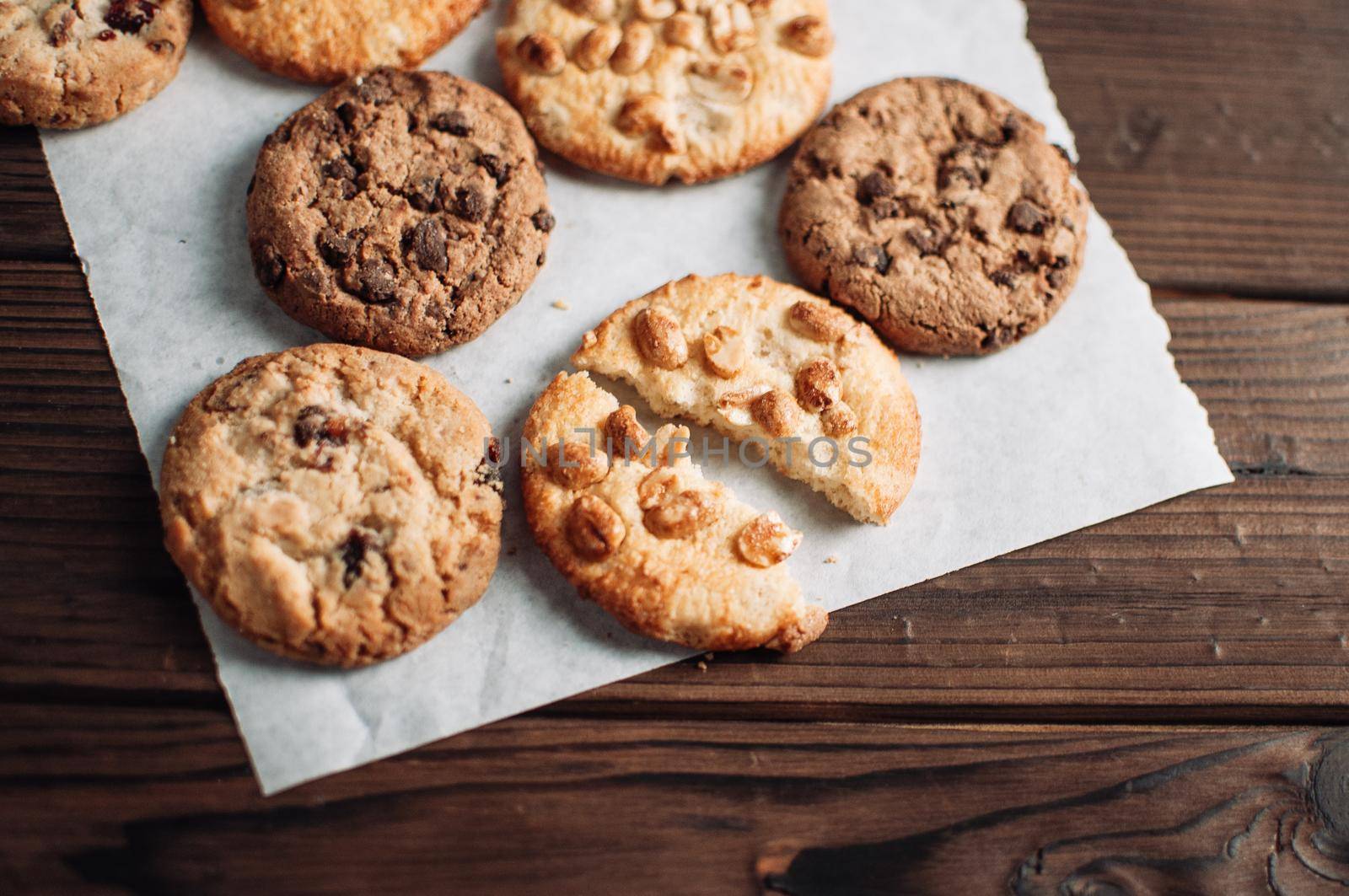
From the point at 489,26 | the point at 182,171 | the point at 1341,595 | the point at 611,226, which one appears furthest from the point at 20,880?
the point at 1341,595

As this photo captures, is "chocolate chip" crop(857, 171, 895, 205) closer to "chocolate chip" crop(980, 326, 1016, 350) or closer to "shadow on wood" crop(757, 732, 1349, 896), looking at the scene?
"chocolate chip" crop(980, 326, 1016, 350)

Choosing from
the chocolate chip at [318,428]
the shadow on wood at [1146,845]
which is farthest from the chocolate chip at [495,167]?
the shadow on wood at [1146,845]

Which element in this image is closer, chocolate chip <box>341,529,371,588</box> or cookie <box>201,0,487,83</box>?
chocolate chip <box>341,529,371,588</box>

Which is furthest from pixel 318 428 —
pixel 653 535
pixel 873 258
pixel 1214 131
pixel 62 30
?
pixel 1214 131

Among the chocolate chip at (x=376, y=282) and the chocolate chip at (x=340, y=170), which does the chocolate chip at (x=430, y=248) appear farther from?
the chocolate chip at (x=340, y=170)

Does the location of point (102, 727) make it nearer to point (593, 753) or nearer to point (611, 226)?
point (593, 753)

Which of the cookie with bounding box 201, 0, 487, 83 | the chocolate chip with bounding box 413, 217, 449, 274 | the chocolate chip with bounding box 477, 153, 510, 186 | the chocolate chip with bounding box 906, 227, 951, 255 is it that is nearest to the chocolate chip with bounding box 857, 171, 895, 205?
the chocolate chip with bounding box 906, 227, 951, 255

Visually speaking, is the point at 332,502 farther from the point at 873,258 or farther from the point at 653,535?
the point at 873,258
